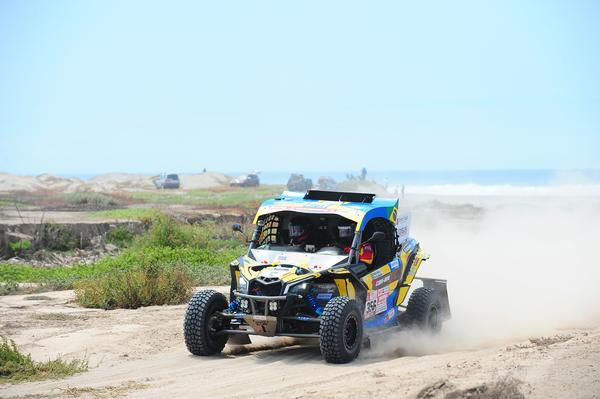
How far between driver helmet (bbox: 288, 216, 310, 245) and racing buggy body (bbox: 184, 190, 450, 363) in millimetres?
17

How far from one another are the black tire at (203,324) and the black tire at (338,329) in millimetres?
1901

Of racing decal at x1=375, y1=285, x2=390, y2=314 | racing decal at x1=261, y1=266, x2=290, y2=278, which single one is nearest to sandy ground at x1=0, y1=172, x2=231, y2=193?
racing decal at x1=375, y1=285, x2=390, y2=314

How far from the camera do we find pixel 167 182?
3406 inches

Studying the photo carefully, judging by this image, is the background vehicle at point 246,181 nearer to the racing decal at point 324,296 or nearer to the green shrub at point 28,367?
the racing decal at point 324,296

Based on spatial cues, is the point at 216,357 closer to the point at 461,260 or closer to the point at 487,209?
the point at 461,260

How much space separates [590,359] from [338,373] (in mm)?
3179

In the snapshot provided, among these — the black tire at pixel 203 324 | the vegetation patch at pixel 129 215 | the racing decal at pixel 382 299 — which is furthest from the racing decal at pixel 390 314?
the vegetation patch at pixel 129 215

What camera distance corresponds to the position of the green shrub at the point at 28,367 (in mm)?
12095

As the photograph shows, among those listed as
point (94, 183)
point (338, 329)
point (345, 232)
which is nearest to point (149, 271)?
point (345, 232)

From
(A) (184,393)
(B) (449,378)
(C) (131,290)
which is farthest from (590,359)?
(C) (131,290)

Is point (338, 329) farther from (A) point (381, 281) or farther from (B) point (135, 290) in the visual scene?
(B) point (135, 290)

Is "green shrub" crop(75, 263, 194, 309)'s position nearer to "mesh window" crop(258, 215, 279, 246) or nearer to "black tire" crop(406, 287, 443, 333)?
"mesh window" crop(258, 215, 279, 246)

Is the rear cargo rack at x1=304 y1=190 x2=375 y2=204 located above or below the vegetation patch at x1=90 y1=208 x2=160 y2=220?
above

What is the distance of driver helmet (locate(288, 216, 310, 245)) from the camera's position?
14539 mm
